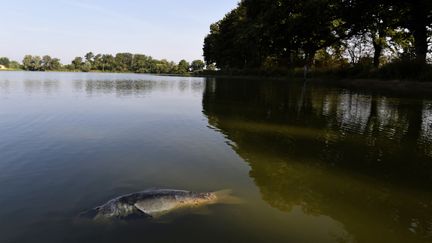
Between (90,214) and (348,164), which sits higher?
(348,164)

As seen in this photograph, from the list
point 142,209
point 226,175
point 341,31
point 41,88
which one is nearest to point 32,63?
point 41,88

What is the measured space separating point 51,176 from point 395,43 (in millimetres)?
51586

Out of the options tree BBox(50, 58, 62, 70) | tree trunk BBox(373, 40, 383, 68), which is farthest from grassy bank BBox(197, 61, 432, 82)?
tree BBox(50, 58, 62, 70)

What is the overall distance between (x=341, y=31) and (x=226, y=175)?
1862 inches

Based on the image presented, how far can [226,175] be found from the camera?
7988 mm

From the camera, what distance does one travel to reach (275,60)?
7569cm

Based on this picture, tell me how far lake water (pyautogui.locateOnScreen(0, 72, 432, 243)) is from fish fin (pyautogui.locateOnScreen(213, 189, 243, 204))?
0.19 metres

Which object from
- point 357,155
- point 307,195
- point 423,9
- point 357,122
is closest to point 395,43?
point 423,9

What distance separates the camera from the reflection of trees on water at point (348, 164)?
20.0 feet

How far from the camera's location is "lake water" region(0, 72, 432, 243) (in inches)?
212

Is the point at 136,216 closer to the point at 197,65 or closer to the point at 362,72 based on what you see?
the point at 362,72

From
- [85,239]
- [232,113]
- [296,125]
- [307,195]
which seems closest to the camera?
[85,239]

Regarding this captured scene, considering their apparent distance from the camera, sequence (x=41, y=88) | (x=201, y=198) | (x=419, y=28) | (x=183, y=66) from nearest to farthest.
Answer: (x=201, y=198)
(x=41, y=88)
(x=419, y=28)
(x=183, y=66)

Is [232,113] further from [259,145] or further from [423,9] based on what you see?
[423,9]
